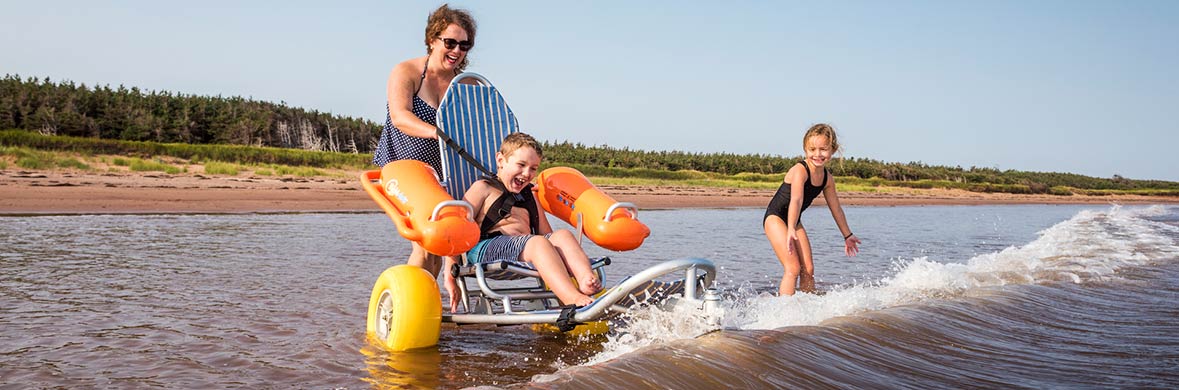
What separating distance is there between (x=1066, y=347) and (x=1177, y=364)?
60 centimetres

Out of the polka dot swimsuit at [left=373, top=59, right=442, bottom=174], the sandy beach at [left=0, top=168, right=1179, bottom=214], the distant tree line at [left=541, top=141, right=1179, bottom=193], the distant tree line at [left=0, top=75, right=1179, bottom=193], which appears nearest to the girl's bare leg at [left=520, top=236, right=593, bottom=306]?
the polka dot swimsuit at [left=373, top=59, right=442, bottom=174]

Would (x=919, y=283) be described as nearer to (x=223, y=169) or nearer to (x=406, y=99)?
(x=406, y=99)

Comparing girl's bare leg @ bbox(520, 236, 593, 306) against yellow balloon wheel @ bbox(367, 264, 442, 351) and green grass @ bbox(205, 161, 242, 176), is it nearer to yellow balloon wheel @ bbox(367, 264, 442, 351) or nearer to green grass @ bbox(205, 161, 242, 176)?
yellow balloon wheel @ bbox(367, 264, 442, 351)

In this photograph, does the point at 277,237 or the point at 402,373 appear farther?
the point at 277,237

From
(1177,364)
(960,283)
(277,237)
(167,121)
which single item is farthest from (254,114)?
(1177,364)

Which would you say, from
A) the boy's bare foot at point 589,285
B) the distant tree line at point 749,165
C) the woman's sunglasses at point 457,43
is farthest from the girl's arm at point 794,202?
the distant tree line at point 749,165

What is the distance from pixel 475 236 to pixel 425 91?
1.37 meters

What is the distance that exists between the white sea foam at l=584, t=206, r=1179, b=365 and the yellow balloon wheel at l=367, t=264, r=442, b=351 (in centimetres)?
92

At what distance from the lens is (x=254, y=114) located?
39.4 m

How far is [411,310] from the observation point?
4.38 metres

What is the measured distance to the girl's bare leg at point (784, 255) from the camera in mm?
6042

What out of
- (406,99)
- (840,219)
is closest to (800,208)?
(840,219)

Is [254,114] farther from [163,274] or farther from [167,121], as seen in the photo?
[163,274]

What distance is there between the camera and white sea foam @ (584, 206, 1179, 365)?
13.4 ft
